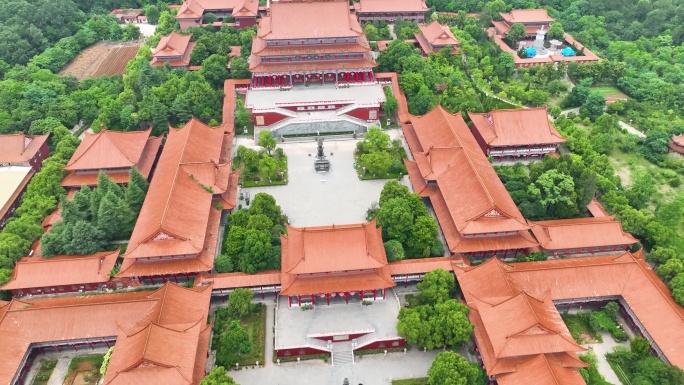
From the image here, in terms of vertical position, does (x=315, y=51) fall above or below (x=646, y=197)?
above

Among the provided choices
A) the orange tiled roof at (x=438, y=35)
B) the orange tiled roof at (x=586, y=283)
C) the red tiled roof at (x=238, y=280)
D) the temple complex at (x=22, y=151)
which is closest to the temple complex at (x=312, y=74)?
the orange tiled roof at (x=438, y=35)

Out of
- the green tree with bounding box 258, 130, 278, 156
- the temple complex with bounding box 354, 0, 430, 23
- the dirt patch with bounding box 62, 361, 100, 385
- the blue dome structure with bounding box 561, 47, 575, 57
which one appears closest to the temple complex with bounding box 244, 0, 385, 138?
the green tree with bounding box 258, 130, 278, 156

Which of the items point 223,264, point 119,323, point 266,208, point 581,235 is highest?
point 266,208

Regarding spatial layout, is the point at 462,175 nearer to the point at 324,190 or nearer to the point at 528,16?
the point at 324,190

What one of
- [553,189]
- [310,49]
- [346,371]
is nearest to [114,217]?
[346,371]

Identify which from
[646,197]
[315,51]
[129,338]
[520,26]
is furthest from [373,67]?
[129,338]

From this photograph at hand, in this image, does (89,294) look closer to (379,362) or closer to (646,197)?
Result: (379,362)

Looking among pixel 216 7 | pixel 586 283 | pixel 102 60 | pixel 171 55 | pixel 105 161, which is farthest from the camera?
pixel 216 7
